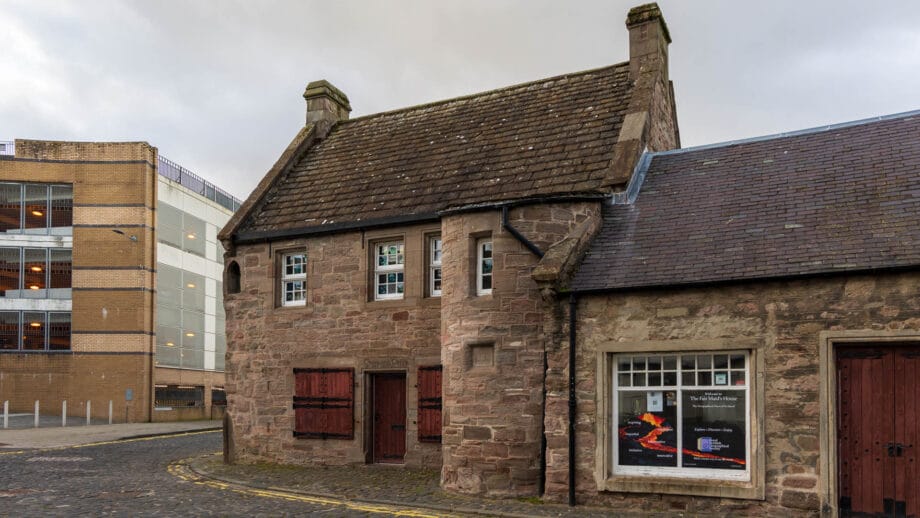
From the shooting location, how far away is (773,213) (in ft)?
40.7

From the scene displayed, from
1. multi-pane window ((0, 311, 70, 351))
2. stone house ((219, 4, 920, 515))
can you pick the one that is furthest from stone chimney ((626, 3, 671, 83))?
multi-pane window ((0, 311, 70, 351))

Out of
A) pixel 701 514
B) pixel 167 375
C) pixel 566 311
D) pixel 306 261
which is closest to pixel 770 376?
pixel 701 514

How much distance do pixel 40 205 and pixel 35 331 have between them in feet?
17.2

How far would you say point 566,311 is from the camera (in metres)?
12.4

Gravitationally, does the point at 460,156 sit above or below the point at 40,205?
below

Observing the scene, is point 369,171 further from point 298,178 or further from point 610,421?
point 610,421

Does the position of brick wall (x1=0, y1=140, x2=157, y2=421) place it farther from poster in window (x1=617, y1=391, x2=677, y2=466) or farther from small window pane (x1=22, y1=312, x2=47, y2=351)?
poster in window (x1=617, y1=391, x2=677, y2=466)

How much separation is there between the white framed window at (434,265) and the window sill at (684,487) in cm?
575

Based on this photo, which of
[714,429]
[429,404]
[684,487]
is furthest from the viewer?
[429,404]

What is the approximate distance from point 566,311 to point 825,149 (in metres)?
5.38

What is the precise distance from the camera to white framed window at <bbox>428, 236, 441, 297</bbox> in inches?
639

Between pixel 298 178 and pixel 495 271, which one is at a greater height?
pixel 298 178

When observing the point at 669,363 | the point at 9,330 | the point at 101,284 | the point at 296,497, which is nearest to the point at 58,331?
the point at 9,330

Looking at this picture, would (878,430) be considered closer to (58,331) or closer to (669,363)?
(669,363)
